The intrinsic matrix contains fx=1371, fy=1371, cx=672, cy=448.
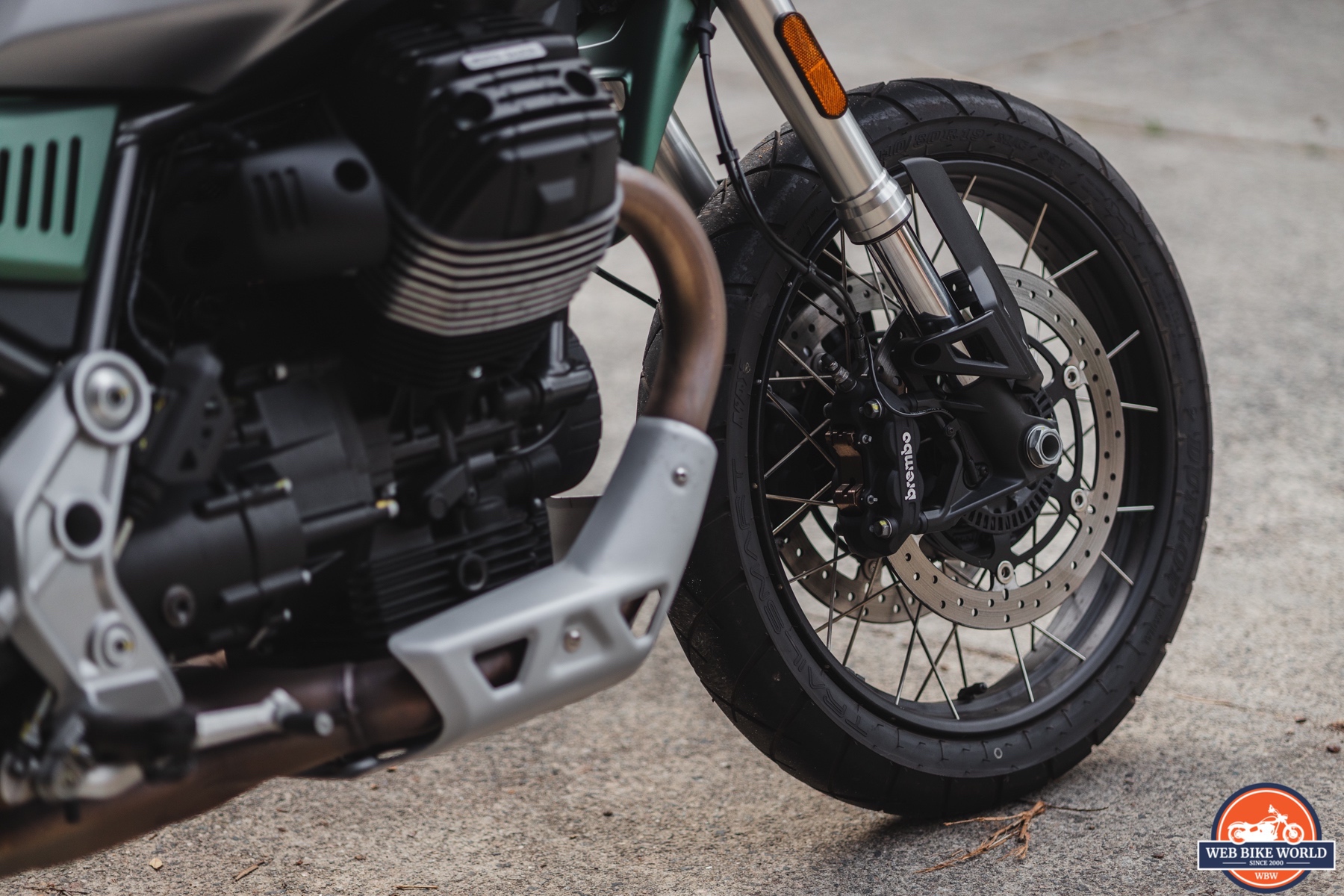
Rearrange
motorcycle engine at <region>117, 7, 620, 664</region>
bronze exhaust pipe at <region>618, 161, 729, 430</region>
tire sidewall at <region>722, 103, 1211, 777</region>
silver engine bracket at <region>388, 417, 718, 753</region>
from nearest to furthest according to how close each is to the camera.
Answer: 1. motorcycle engine at <region>117, 7, 620, 664</region>
2. silver engine bracket at <region>388, 417, 718, 753</region>
3. bronze exhaust pipe at <region>618, 161, 729, 430</region>
4. tire sidewall at <region>722, 103, 1211, 777</region>

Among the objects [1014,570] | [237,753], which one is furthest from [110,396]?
[1014,570]

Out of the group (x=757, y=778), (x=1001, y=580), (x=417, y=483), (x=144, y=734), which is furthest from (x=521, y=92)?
(x=757, y=778)

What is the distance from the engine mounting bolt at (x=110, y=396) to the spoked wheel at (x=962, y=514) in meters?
0.81

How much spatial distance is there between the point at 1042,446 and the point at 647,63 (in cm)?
79

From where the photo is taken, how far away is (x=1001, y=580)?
6.98 ft

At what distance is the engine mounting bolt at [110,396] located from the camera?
4.09 ft

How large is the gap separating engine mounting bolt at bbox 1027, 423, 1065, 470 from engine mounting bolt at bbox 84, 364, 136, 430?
→ 1.25m

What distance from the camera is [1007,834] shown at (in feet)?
6.81

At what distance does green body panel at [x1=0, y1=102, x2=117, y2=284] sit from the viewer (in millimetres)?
1281

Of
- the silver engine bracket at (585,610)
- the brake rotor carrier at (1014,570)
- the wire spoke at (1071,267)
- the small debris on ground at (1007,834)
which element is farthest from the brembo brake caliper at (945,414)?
the small debris on ground at (1007,834)

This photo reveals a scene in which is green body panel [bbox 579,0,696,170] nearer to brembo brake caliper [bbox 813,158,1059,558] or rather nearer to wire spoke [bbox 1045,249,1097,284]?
brembo brake caliper [bbox 813,158,1059,558]

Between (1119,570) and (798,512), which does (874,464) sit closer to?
(798,512)

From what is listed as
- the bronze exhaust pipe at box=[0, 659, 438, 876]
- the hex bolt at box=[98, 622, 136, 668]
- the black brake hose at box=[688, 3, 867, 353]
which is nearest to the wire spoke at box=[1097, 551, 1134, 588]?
the black brake hose at box=[688, 3, 867, 353]

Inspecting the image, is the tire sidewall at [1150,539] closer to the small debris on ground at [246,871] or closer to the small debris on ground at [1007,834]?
the small debris on ground at [1007,834]
